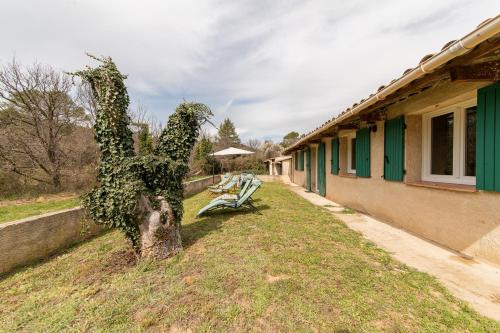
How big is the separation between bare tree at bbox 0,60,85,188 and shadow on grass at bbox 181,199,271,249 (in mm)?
10416

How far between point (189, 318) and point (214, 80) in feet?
36.7

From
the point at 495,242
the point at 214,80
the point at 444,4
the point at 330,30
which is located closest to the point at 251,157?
the point at 214,80

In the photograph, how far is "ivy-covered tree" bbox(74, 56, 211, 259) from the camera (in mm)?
2967

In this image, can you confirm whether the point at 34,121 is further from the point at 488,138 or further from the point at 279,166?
the point at 279,166

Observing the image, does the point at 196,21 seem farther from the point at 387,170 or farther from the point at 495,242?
the point at 495,242

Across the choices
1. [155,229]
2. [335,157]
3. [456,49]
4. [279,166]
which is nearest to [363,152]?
[335,157]

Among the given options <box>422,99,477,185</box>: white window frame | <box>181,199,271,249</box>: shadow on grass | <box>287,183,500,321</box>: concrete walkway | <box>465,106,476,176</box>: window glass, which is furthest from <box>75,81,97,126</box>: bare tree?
<box>465,106,476,176</box>: window glass

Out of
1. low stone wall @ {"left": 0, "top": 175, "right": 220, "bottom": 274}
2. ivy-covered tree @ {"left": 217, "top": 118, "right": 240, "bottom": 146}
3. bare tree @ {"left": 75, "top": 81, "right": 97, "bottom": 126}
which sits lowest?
low stone wall @ {"left": 0, "top": 175, "right": 220, "bottom": 274}

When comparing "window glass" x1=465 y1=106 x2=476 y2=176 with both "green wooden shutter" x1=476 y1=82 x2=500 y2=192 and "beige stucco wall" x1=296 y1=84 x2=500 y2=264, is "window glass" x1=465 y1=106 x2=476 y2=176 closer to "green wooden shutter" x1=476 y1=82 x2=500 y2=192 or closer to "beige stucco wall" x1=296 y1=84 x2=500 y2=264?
Answer: "beige stucco wall" x1=296 y1=84 x2=500 y2=264

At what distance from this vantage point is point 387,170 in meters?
4.67

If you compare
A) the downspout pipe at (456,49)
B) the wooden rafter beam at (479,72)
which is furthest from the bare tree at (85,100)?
the wooden rafter beam at (479,72)

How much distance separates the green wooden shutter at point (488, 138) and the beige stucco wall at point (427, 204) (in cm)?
18

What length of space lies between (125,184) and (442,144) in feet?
17.6

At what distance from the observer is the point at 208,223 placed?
5059mm
